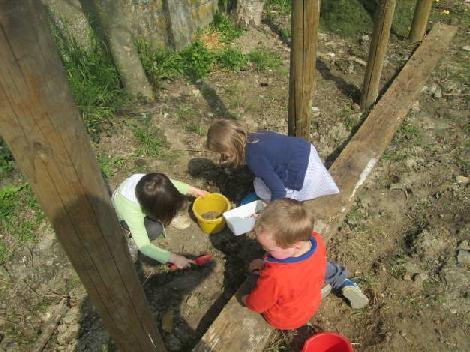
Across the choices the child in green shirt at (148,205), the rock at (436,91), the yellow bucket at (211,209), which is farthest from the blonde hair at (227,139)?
the rock at (436,91)

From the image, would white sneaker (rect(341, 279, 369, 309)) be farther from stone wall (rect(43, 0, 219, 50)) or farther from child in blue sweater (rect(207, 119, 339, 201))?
stone wall (rect(43, 0, 219, 50))

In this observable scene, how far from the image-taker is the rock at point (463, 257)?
3145mm

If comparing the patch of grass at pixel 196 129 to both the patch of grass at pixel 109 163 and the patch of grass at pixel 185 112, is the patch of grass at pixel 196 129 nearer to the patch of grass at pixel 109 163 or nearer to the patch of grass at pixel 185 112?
the patch of grass at pixel 185 112

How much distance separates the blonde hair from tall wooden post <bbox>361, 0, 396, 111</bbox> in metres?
2.02

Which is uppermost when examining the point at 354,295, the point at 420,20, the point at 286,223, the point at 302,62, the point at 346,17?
the point at 302,62

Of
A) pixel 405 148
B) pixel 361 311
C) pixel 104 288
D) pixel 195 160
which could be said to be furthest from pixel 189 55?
pixel 104 288

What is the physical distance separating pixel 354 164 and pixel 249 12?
3035 millimetres

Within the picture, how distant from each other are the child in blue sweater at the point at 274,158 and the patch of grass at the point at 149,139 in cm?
116

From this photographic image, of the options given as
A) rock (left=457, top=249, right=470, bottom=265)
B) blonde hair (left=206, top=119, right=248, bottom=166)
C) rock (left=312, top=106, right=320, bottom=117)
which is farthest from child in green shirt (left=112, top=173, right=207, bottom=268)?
rock (left=312, top=106, right=320, bottom=117)

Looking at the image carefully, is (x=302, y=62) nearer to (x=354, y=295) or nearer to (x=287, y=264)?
(x=287, y=264)

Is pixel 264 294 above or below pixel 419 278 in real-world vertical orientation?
above

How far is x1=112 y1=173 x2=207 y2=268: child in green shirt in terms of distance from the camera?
278 centimetres

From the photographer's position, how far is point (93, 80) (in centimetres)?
451

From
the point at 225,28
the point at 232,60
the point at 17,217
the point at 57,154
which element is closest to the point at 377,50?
the point at 232,60
